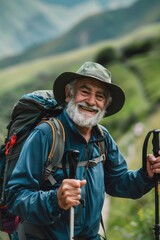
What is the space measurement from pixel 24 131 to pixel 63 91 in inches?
19.3

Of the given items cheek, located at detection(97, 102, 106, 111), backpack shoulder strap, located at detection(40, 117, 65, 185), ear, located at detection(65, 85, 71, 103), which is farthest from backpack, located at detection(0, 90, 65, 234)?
cheek, located at detection(97, 102, 106, 111)

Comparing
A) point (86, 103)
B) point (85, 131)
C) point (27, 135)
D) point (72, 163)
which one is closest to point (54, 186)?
point (72, 163)

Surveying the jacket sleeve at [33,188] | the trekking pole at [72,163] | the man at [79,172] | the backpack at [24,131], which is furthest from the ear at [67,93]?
the trekking pole at [72,163]

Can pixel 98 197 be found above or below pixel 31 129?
below

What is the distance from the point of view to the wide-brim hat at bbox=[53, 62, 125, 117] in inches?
172

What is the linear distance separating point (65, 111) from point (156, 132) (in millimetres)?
729

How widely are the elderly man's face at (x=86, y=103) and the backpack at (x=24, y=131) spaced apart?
A: 0.54ft

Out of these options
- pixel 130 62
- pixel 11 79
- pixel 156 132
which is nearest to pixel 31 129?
pixel 156 132

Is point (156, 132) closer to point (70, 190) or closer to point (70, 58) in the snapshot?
point (70, 190)

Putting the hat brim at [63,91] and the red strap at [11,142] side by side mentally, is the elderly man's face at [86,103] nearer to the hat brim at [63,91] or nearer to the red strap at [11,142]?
the hat brim at [63,91]

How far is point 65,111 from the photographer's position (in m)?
4.52

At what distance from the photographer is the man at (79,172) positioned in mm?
3949

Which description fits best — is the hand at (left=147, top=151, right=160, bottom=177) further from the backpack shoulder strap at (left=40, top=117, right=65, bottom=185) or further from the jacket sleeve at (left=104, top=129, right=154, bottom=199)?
the backpack shoulder strap at (left=40, top=117, right=65, bottom=185)

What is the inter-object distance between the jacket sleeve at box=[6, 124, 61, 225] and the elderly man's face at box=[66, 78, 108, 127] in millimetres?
303
